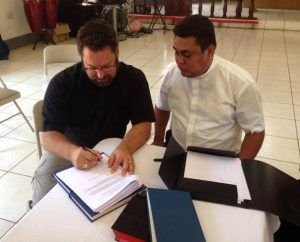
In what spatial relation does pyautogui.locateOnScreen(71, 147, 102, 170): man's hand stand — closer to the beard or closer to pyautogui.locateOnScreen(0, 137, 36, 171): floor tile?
the beard

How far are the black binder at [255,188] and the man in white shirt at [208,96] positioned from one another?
1.26 ft

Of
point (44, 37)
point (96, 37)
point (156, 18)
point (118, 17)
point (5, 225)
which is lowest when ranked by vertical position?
point (5, 225)

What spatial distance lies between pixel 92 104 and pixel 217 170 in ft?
2.24

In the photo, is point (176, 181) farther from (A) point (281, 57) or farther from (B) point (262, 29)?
(B) point (262, 29)

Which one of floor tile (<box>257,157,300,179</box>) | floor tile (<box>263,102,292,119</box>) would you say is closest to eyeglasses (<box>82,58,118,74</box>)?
floor tile (<box>257,157,300,179</box>)

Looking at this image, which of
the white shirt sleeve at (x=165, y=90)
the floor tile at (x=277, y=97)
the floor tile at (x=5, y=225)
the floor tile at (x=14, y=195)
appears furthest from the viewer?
the floor tile at (x=277, y=97)

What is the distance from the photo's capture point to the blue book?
800 millimetres

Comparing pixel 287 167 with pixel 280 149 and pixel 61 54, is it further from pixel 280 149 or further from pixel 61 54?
pixel 61 54

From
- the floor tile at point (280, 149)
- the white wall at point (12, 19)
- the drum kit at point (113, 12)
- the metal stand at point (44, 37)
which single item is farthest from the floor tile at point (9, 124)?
the drum kit at point (113, 12)

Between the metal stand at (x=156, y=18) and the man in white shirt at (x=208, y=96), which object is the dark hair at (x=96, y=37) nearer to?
the man in white shirt at (x=208, y=96)

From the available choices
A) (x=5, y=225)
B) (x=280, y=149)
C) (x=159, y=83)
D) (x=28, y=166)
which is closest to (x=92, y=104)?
(x=5, y=225)

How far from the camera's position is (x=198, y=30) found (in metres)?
1.33

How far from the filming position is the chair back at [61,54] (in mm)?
2463

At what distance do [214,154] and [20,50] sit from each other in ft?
16.5
